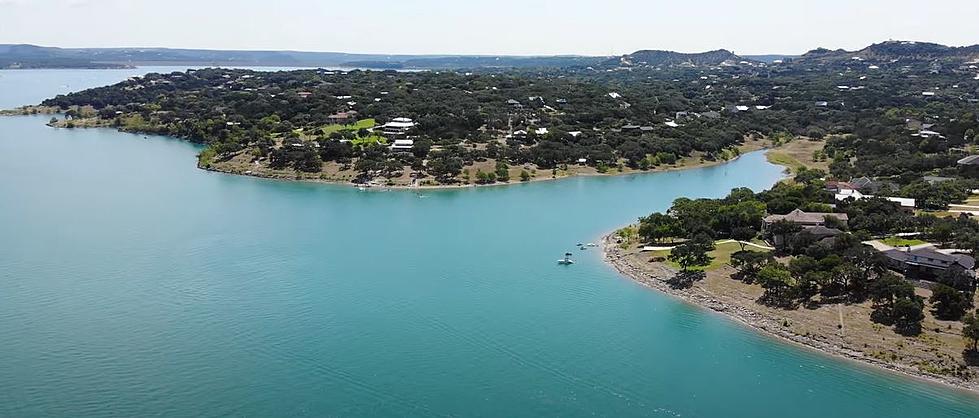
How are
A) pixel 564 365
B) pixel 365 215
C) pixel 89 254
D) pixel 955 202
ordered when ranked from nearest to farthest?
pixel 564 365, pixel 89 254, pixel 955 202, pixel 365 215

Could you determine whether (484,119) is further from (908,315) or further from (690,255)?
(908,315)

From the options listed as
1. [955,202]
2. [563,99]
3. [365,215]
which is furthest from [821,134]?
[365,215]

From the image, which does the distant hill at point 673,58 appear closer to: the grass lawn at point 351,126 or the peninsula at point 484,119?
the peninsula at point 484,119

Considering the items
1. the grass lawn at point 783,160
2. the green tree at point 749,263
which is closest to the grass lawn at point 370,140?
the grass lawn at point 783,160

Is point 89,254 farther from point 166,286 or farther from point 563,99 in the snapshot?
point 563,99

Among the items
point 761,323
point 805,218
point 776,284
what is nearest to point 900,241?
point 805,218

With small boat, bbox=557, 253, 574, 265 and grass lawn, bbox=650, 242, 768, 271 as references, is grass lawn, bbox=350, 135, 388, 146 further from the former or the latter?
grass lawn, bbox=650, 242, 768, 271
